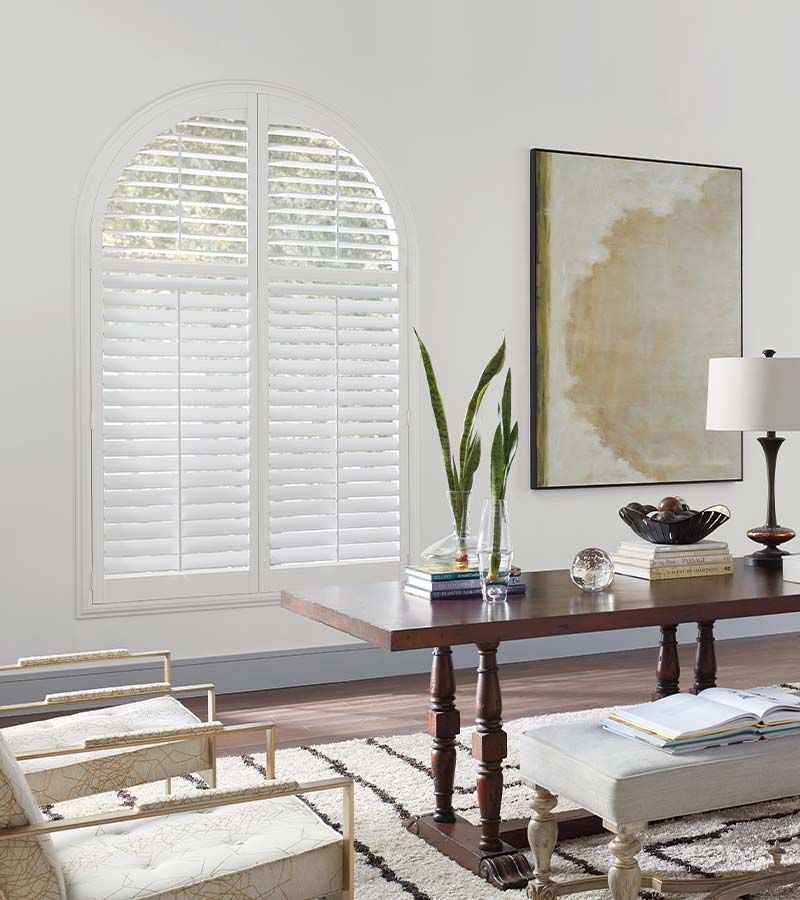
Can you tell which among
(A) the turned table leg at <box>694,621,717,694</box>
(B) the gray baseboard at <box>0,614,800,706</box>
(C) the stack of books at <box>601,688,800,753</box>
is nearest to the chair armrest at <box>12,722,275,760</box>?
(C) the stack of books at <box>601,688,800,753</box>

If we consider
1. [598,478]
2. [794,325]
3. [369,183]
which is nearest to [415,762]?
[598,478]

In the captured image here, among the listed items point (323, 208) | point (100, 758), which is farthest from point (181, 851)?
point (323, 208)

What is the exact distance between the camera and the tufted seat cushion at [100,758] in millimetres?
2650

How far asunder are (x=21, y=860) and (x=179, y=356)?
2991 mm

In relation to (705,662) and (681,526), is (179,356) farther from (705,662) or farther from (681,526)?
(705,662)

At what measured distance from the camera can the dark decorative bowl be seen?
3318 mm

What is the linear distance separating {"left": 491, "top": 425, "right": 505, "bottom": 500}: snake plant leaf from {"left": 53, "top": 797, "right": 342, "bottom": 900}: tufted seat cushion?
41.8 inches

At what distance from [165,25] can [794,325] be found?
3489 millimetres

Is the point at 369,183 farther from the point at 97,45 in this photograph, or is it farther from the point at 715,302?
the point at 715,302

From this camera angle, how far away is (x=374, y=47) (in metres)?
4.99

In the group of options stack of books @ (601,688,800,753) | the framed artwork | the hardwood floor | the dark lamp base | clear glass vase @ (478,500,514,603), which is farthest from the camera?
the framed artwork

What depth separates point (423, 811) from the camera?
128 inches

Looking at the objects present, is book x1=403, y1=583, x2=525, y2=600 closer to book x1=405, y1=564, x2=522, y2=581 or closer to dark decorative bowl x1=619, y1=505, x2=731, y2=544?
book x1=405, y1=564, x2=522, y2=581

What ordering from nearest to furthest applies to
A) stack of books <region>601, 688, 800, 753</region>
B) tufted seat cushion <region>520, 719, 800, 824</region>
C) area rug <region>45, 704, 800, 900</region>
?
tufted seat cushion <region>520, 719, 800, 824</region>, stack of books <region>601, 688, 800, 753</region>, area rug <region>45, 704, 800, 900</region>
